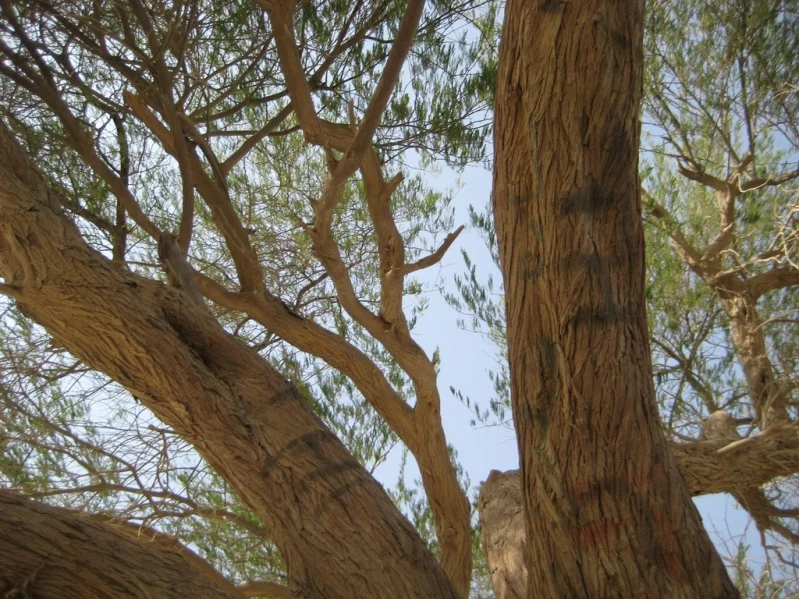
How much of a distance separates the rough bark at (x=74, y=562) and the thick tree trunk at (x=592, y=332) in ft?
2.31

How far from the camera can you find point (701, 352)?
4262mm

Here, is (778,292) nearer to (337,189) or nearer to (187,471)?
(337,189)

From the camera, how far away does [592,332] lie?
4.94ft

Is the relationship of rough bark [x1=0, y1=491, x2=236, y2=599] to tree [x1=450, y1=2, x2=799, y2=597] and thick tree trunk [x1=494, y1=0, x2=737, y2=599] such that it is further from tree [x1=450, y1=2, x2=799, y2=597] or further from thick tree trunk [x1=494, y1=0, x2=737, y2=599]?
tree [x1=450, y1=2, x2=799, y2=597]

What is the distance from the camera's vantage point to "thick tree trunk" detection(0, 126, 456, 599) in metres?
1.61

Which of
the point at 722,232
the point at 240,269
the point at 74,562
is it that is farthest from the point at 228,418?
the point at 722,232

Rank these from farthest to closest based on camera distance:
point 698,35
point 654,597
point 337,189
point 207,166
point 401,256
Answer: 1. point 698,35
2. point 207,166
3. point 401,256
4. point 337,189
5. point 654,597

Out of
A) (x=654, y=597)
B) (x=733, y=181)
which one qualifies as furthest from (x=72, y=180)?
(x=733, y=181)

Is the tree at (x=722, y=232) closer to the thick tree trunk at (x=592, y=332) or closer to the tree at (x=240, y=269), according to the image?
the tree at (x=240, y=269)

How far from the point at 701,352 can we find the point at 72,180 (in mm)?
3413

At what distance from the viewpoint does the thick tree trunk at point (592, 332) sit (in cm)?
146

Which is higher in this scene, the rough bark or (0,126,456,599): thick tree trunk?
(0,126,456,599): thick tree trunk

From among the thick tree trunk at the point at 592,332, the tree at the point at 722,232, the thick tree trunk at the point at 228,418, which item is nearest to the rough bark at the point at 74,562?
the thick tree trunk at the point at 228,418

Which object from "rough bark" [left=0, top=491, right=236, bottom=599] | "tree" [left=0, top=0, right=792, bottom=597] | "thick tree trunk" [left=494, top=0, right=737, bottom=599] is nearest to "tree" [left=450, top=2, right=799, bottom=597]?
"tree" [left=0, top=0, right=792, bottom=597]
